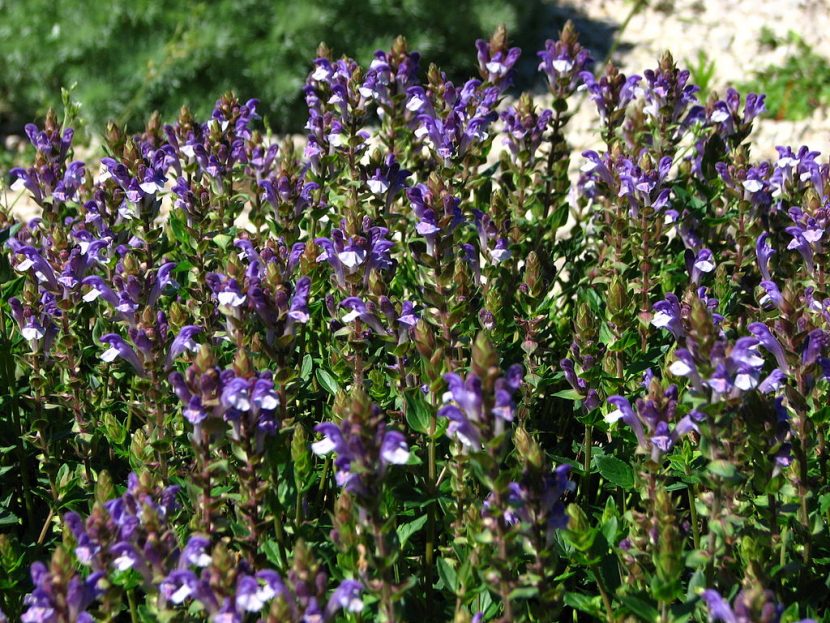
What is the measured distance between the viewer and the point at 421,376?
3.43 metres

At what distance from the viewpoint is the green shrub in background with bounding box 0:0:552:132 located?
9.17 m

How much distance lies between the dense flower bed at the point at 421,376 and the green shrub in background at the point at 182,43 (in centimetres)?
465

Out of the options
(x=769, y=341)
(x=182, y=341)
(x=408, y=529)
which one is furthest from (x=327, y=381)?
(x=769, y=341)

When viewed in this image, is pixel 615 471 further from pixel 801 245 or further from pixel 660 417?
pixel 801 245

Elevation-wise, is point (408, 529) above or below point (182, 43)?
above

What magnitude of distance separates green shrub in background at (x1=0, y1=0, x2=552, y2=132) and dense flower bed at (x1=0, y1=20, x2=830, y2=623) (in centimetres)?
465

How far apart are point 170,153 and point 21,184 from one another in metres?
0.65

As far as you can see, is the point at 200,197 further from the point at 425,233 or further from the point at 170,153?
the point at 425,233

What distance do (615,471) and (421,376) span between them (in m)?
0.76

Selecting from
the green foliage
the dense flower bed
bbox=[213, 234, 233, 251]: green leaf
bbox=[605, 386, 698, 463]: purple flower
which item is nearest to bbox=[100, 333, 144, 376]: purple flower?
the dense flower bed

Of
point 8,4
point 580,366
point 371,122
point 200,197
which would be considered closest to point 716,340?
point 580,366

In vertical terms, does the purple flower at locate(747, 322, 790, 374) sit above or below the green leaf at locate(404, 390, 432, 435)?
above

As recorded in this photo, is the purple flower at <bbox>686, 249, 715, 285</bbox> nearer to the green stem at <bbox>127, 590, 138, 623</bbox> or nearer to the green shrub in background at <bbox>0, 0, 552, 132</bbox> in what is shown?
the green stem at <bbox>127, 590, 138, 623</bbox>

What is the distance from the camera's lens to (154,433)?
11.3ft
